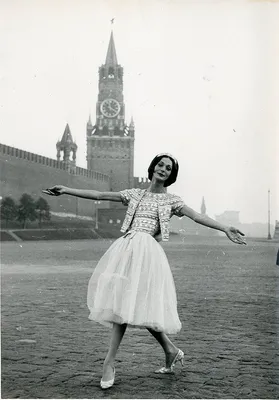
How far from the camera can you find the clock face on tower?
6588 centimetres

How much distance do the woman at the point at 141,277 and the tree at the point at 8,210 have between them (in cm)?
3038

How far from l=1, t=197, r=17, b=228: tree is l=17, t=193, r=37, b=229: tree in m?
0.39

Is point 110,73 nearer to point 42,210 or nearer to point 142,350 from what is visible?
point 42,210

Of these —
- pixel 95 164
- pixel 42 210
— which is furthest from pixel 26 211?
pixel 95 164

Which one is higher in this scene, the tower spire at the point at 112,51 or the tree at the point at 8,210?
the tower spire at the point at 112,51

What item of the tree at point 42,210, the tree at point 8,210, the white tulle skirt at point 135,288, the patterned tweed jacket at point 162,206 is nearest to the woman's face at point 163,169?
the patterned tweed jacket at point 162,206

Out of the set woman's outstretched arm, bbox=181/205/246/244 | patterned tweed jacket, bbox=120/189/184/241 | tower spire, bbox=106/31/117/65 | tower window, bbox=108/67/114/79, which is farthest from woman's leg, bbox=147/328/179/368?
tower window, bbox=108/67/114/79

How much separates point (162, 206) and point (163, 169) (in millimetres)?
235

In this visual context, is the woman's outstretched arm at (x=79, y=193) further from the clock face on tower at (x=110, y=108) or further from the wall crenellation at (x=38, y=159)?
the clock face on tower at (x=110, y=108)

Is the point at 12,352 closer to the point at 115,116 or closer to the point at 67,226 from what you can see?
the point at 67,226

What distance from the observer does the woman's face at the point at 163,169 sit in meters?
3.47

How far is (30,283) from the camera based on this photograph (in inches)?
348

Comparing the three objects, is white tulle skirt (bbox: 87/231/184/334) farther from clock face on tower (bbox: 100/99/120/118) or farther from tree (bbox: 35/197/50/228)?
clock face on tower (bbox: 100/99/120/118)

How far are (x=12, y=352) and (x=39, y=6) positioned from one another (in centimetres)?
276
